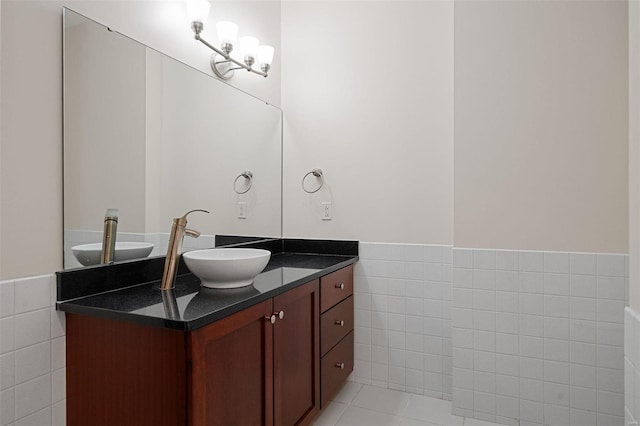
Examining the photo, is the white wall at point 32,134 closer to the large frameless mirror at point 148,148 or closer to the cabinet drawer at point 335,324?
the large frameless mirror at point 148,148

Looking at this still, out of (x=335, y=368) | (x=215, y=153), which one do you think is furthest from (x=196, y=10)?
(x=335, y=368)

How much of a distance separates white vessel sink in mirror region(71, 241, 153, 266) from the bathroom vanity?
38 mm

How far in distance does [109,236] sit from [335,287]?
1.22 meters

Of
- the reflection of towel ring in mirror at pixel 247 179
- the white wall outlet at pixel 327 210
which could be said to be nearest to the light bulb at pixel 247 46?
the reflection of towel ring in mirror at pixel 247 179

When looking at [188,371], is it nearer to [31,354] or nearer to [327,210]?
[31,354]

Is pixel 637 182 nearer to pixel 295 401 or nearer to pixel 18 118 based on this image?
pixel 295 401

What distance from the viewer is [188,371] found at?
1.25 metres

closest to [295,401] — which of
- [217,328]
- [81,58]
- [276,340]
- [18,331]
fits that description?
[276,340]

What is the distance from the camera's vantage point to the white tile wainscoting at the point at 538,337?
2.06 m

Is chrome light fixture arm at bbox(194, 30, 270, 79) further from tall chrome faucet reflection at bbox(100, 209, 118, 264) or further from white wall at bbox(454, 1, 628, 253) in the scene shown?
white wall at bbox(454, 1, 628, 253)

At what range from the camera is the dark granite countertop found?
4.21 feet

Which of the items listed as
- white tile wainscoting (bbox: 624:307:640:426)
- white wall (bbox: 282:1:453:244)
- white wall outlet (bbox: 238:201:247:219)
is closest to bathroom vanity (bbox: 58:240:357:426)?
white wall outlet (bbox: 238:201:247:219)

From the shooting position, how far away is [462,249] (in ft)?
7.64

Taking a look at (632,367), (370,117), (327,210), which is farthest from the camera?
(327,210)
